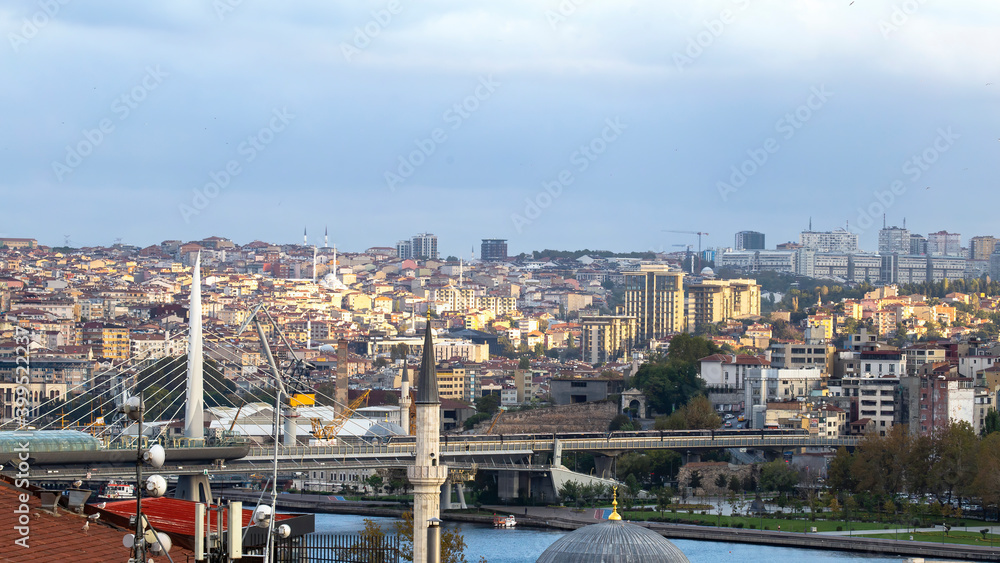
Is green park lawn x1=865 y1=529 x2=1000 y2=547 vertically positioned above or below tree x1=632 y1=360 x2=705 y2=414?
below

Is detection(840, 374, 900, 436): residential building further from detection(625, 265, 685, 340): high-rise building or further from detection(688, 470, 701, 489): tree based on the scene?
detection(625, 265, 685, 340): high-rise building

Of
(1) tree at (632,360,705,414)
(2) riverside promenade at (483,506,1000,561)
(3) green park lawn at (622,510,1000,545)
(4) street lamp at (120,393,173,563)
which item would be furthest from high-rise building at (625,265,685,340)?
(4) street lamp at (120,393,173,563)

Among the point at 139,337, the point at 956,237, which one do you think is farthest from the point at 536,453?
the point at 956,237

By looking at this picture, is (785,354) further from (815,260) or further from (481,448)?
(815,260)

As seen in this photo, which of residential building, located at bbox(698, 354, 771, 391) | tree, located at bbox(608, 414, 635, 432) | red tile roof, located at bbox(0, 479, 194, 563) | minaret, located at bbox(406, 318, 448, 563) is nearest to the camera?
red tile roof, located at bbox(0, 479, 194, 563)

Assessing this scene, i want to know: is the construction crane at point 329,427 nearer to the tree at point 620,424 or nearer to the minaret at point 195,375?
the minaret at point 195,375

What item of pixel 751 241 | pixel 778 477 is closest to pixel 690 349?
pixel 778 477
